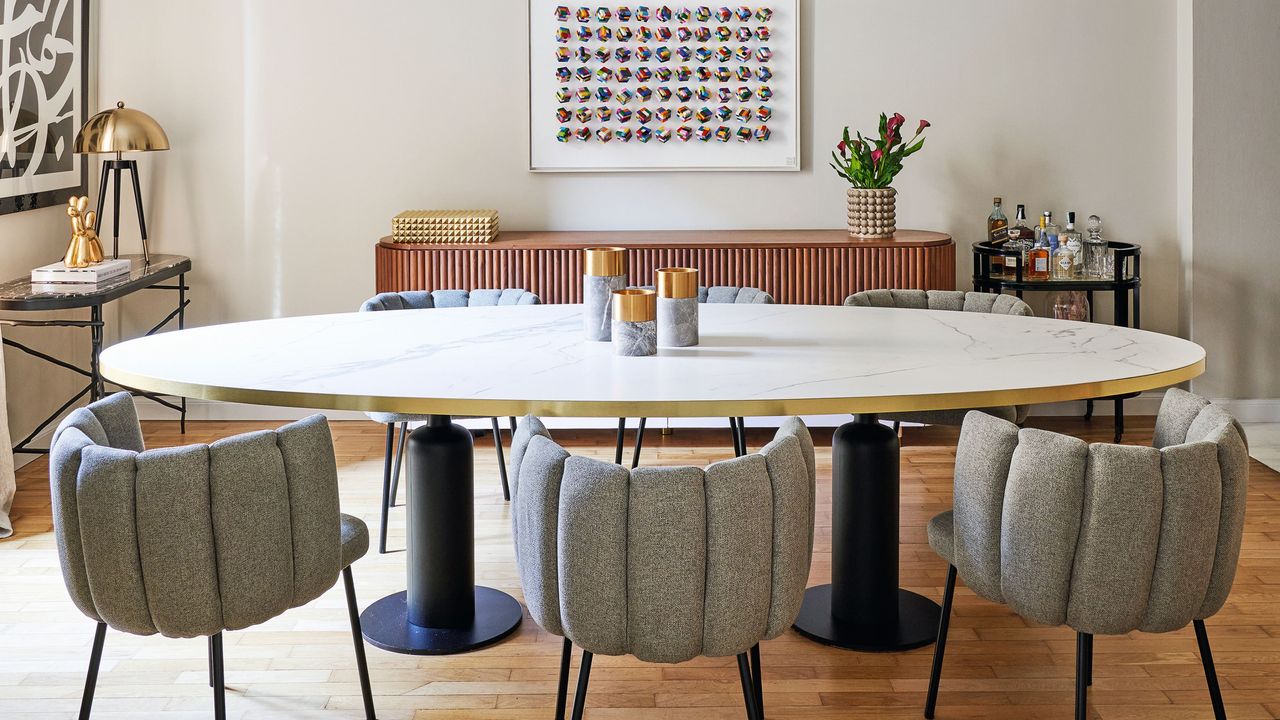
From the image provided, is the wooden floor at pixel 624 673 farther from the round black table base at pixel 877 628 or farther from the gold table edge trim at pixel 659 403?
the gold table edge trim at pixel 659 403

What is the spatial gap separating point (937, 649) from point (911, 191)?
3044 millimetres

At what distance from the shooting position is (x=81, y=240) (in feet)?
14.1

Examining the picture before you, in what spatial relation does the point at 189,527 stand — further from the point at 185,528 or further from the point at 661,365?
the point at 661,365

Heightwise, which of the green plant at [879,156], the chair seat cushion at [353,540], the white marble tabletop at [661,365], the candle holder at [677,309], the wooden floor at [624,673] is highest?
the green plant at [879,156]

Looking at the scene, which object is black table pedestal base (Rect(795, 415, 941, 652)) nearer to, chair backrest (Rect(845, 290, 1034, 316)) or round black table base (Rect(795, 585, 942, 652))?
round black table base (Rect(795, 585, 942, 652))

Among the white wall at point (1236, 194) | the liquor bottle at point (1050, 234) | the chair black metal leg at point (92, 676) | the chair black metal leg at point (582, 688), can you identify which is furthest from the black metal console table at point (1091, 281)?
the chair black metal leg at point (92, 676)

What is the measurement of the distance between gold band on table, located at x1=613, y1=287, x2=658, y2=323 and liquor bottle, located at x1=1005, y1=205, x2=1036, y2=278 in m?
2.73

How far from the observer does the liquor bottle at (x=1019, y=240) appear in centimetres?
481

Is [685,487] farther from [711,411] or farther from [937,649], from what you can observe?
[937,649]

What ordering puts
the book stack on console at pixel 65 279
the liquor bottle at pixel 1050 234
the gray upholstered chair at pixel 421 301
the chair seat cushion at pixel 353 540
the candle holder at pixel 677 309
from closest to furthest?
1. the chair seat cushion at pixel 353 540
2. the candle holder at pixel 677 309
3. the gray upholstered chair at pixel 421 301
4. the book stack on console at pixel 65 279
5. the liquor bottle at pixel 1050 234

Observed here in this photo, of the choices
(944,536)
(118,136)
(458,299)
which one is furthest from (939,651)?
(118,136)

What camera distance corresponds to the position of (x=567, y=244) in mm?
4680

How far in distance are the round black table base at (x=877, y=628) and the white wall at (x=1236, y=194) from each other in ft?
9.13

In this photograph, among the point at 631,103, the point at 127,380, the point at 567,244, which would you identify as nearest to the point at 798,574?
the point at 127,380
